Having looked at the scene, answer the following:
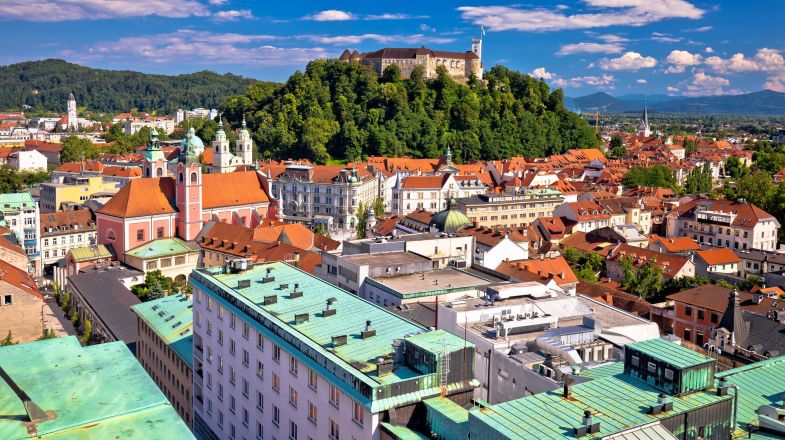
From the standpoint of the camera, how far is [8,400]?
19328mm

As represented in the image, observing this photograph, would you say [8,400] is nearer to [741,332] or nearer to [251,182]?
[741,332]

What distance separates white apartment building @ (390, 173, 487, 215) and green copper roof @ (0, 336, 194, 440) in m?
61.1

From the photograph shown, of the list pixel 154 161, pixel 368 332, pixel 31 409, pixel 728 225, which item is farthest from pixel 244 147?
pixel 31 409

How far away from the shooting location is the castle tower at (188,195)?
60.9 metres

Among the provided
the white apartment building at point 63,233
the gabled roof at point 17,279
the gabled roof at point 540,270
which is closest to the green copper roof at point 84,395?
the gabled roof at point 17,279

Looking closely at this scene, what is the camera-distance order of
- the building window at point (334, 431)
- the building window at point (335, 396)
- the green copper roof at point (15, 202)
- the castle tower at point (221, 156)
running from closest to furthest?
1. the building window at point (335, 396)
2. the building window at point (334, 431)
3. the green copper roof at point (15, 202)
4. the castle tower at point (221, 156)

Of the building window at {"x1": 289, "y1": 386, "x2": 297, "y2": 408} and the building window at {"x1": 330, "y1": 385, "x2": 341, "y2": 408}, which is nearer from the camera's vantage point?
the building window at {"x1": 330, "y1": 385, "x2": 341, "y2": 408}

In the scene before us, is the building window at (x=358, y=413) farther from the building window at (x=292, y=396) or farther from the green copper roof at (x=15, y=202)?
the green copper roof at (x=15, y=202)

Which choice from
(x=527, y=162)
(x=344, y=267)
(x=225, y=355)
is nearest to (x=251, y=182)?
(x=344, y=267)

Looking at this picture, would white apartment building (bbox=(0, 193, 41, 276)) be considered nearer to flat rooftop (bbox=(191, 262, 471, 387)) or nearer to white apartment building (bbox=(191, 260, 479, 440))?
white apartment building (bbox=(191, 260, 479, 440))

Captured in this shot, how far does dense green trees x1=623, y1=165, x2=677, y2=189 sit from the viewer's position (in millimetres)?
100312

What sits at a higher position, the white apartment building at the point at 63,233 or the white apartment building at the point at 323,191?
the white apartment building at the point at 323,191

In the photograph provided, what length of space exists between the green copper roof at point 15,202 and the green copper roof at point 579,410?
58390 mm

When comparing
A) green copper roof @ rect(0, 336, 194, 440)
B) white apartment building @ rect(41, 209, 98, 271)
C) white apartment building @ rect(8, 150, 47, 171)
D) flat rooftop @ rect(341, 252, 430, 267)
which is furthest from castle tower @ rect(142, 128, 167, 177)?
white apartment building @ rect(8, 150, 47, 171)
